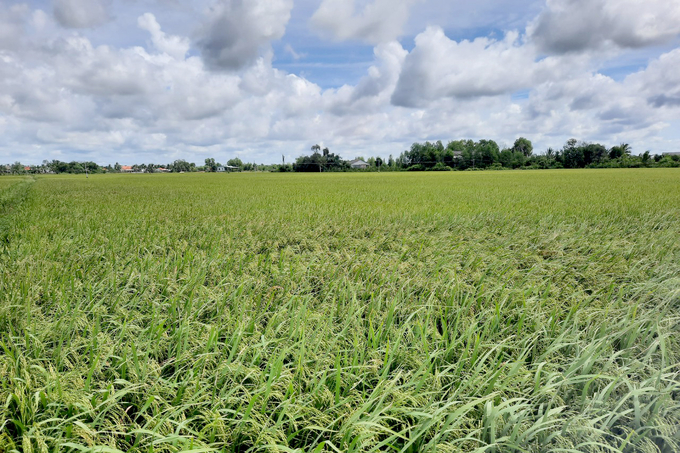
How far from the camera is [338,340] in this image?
8.46ft

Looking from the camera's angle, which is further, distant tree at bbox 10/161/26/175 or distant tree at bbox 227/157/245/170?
distant tree at bbox 227/157/245/170

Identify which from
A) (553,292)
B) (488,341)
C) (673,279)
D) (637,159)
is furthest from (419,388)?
(637,159)

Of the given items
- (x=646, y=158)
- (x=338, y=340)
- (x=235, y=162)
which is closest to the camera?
(x=338, y=340)

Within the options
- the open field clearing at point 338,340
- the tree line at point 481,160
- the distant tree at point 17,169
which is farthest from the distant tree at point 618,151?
the distant tree at point 17,169

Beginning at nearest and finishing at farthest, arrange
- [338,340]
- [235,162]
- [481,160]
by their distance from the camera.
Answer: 1. [338,340]
2. [481,160]
3. [235,162]

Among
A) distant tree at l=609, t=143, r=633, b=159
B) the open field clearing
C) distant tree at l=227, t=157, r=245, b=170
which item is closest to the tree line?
distant tree at l=609, t=143, r=633, b=159

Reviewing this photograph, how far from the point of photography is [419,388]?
200 cm

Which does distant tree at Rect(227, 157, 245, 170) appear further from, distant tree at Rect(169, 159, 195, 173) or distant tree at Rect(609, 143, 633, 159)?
distant tree at Rect(609, 143, 633, 159)

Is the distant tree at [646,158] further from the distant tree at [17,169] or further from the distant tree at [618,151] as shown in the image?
the distant tree at [17,169]

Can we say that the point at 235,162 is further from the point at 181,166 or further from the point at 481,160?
the point at 481,160

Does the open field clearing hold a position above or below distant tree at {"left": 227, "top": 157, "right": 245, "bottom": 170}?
below

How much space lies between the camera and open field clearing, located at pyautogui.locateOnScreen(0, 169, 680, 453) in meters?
1.78

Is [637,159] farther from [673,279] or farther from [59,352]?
[59,352]

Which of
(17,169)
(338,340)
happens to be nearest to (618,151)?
(338,340)
